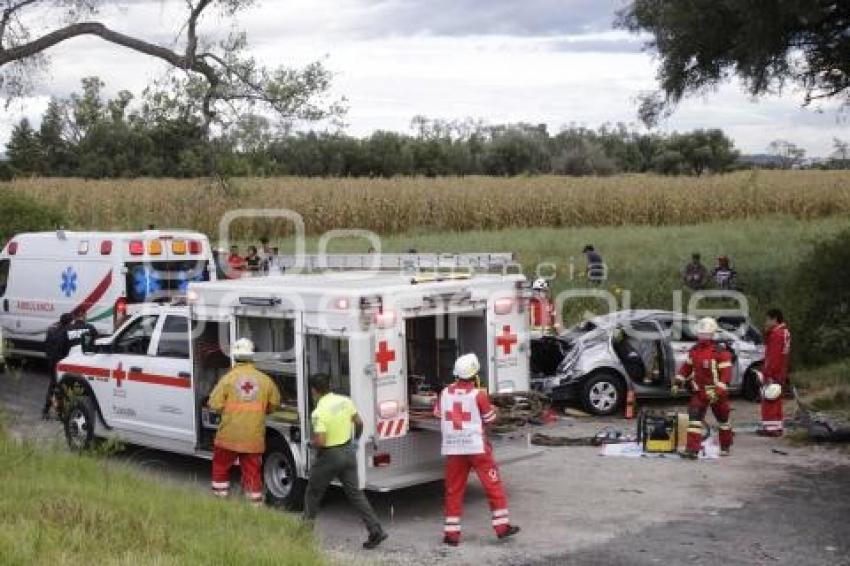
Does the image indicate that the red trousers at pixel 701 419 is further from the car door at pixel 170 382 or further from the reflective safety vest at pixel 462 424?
the car door at pixel 170 382

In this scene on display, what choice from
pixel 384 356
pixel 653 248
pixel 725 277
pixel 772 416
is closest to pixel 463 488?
pixel 384 356

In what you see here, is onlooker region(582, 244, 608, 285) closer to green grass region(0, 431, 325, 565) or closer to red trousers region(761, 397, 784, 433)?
red trousers region(761, 397, 784, 433)

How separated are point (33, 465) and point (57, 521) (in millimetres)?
2777

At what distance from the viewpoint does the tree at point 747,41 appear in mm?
18016

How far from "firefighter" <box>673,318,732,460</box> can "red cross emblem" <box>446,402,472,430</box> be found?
4188mm

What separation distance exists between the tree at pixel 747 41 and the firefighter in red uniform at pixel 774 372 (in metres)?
5.78

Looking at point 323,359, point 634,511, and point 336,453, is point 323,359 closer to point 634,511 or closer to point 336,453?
point 336,453

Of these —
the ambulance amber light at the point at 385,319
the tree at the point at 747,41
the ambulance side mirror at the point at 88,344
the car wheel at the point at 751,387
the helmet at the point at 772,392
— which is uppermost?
the tree at the point at 747,41

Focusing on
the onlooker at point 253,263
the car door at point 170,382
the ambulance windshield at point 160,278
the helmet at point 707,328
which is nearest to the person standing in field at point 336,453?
the car door at point 170,382

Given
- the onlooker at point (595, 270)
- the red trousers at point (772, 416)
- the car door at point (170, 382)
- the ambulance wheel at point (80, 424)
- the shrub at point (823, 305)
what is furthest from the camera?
the onlooker at point (595, 270)

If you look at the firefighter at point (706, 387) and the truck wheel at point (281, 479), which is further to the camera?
the firefighter at point (706, 387)

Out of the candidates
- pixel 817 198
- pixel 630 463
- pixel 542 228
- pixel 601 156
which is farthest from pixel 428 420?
pixel 601 156

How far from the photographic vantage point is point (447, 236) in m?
37.8

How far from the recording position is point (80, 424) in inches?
516
